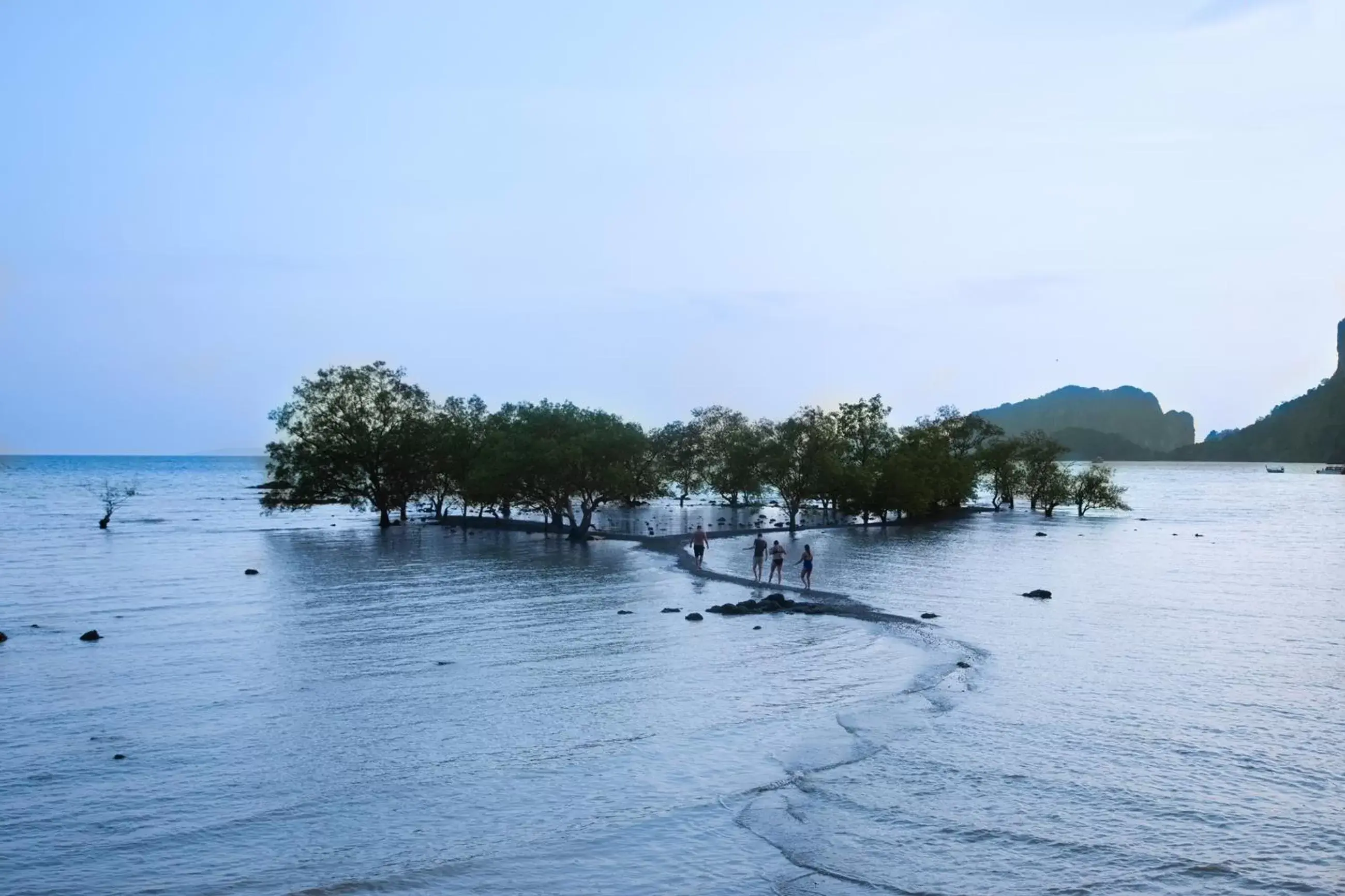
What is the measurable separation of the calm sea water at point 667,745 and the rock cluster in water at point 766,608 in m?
1.35

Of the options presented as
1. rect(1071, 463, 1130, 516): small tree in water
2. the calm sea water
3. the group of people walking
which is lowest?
the calm sea water

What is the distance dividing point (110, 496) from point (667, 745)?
12031cm

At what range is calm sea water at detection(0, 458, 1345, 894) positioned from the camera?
13.6 meters

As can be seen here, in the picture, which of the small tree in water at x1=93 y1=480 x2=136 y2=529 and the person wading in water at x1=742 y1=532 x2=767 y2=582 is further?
the small tree in water at x1=93 y1=480 x2=136 y2=529

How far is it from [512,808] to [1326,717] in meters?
17.6

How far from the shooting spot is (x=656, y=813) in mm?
15500

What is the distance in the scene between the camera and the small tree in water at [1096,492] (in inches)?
4651

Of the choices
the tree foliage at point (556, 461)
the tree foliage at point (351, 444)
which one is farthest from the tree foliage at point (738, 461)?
the tree foliage at point (351, 444)

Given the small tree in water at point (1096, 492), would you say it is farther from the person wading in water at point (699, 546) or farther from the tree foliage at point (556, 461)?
the person wading in water at point (699, 546)

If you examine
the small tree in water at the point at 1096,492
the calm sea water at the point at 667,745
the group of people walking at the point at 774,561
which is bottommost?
the calm sea water at the point at 667,745

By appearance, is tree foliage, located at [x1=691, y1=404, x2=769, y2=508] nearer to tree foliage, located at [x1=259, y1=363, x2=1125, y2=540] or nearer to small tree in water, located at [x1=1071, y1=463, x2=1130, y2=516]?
tree foliage, located at [x1=259, y1=363, x2=1125, y2=540]

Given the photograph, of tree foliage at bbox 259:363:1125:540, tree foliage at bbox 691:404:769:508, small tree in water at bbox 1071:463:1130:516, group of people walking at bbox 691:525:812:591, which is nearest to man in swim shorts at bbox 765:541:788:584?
group of people walking at bbox 691:525:812:591

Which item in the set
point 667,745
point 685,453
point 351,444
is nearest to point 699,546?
point 667,745

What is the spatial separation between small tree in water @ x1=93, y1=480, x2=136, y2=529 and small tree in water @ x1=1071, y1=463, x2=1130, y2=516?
4082 inches
